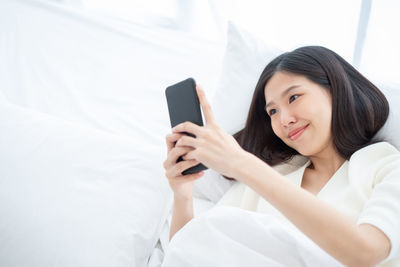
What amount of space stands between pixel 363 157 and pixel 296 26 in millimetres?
755

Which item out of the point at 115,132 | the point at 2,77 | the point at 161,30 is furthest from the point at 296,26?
the point at 2,77

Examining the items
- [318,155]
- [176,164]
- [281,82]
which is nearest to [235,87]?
[281,82]

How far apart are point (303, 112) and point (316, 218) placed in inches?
13.8

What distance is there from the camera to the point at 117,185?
3.13 feet

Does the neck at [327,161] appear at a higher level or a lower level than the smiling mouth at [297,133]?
lower

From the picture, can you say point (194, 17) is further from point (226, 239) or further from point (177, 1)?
point (226, 239)

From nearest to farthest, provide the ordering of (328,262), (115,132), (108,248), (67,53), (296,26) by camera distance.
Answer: (328,262), (108,248), (115,132), (296,26), (67,53)

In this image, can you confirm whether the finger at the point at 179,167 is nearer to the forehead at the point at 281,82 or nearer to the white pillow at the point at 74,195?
the white pillow at the point at 74,195

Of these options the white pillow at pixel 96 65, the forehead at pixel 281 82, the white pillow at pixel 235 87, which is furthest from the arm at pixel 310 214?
the white pillow at pixel 96 65

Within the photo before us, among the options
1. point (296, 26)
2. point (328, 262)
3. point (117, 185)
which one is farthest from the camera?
point (296, 26)

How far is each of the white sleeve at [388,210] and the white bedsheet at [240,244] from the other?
114 mm

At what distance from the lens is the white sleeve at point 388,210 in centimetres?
63

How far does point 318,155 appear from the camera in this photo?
1.03 meters

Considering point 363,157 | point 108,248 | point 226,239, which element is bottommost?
point 108,248
